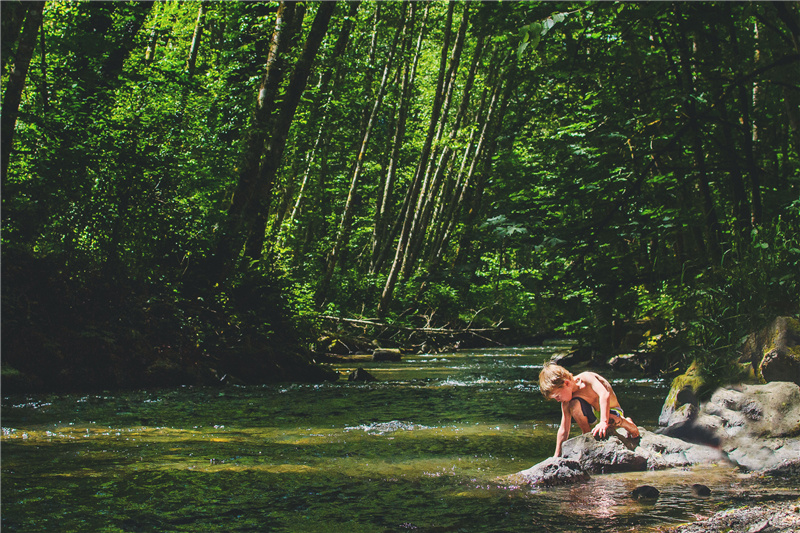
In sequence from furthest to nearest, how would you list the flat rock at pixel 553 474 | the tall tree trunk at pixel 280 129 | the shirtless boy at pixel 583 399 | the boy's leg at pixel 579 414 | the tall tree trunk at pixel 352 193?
the tall tree trunk at pixel 352 193 < the tall tree trunk at pixel 280 129 < the boy's leg at pixel 579 414 < the shirtless boy at pixel 583 399 < the flat rock at pixel 553 474

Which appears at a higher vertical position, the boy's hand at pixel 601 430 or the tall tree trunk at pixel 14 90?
the tall tree trunk at pixel 14 90

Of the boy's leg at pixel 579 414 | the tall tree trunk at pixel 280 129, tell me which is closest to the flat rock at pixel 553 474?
the boy's leg at pixel 579 414

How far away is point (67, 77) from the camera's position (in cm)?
1235

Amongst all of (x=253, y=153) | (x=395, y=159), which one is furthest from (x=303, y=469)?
(x=395, y=159)

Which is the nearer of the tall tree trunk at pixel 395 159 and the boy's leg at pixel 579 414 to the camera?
the boy's leg at pixel 579 414

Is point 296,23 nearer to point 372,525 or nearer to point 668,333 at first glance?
point 668,333

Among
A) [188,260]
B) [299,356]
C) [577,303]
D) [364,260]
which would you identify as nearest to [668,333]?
[577,303]

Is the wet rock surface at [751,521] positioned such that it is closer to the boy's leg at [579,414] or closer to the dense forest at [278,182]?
the boy's leg at [579,414]

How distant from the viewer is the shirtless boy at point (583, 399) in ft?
16.2

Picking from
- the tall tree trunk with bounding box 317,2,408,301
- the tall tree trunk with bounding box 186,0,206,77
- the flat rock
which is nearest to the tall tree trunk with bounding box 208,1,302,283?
the tall tree trunk with bounding box 186,0,206,77

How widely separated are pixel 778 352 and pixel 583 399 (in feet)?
5.63

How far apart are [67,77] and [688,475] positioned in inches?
484

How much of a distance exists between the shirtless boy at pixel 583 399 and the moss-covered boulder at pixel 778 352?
135cm

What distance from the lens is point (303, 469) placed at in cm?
484
